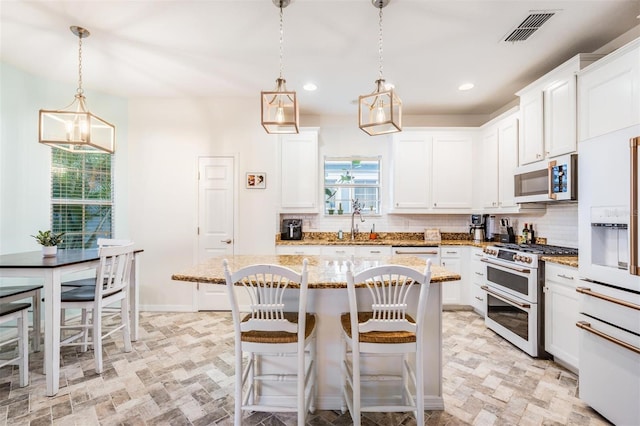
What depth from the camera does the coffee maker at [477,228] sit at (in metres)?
4.12

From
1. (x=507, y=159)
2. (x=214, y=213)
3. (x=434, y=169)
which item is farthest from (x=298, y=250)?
(x=507, y=159)

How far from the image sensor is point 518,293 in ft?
9.17

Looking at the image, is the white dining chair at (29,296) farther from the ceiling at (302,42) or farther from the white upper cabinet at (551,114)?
the white upper cabinet at (551,114)

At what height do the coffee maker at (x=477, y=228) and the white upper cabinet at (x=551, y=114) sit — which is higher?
the white upper cabinet at (x=551, y=114)

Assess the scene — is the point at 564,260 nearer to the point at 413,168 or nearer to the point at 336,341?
the point at 336,341

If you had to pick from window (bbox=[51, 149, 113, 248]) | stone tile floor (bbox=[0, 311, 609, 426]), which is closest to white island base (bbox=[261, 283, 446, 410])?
stone tile floor (bbox=[0, 311, 609, 426])

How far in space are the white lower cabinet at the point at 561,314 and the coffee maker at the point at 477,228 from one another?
61.6 inches

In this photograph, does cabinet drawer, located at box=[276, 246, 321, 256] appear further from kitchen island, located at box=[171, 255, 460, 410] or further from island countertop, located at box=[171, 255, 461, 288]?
kitchen island, located at box=[171, 255, 460, 410]

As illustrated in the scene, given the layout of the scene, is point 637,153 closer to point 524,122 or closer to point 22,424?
point 524,122

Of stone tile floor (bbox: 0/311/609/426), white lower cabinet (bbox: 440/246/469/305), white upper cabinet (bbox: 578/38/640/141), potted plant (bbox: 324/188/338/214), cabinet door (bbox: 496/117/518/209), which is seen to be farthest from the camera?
potted plant (bbox: 324/188/338/214)

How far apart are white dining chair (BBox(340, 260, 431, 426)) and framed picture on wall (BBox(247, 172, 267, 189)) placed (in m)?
2.49

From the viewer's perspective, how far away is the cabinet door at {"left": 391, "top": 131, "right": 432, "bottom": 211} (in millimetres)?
4195

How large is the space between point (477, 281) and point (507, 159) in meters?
1.59

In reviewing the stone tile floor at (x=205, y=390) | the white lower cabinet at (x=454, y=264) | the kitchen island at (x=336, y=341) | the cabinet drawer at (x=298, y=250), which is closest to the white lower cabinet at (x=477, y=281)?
the white lower cabinet at (x=454, y=264)
